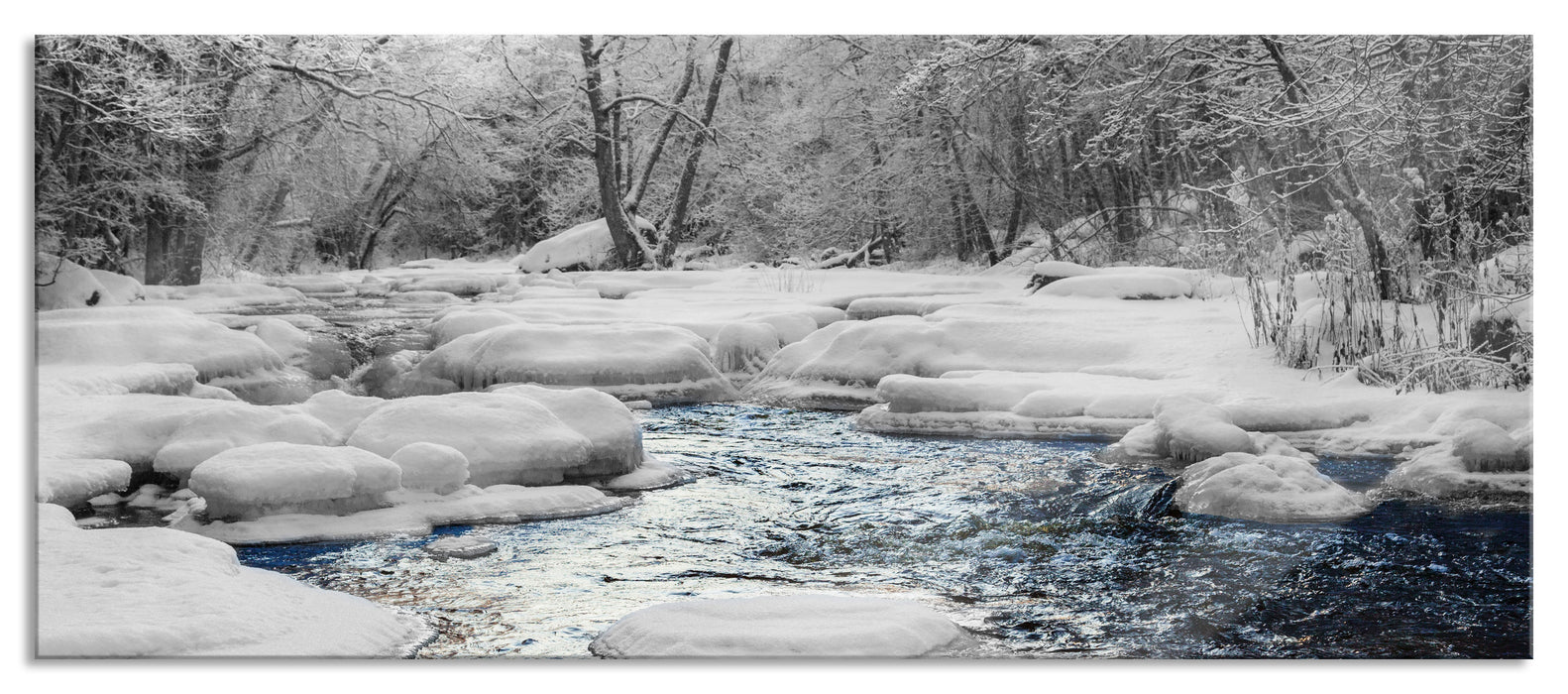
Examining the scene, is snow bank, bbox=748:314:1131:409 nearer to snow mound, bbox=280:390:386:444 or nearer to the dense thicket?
the dense thicket

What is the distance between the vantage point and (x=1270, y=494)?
152 inches

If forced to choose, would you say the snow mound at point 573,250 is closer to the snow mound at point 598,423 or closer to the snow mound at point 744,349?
the snow mound at point 598,423

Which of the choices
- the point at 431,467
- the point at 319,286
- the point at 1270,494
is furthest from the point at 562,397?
the point at 1270,494

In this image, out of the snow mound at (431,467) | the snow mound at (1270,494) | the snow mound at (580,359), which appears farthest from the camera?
the snow mound at (580,359)

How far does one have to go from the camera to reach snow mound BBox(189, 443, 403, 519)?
365 centimetres

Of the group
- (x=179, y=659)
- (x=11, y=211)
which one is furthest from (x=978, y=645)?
(x=11, y=211)

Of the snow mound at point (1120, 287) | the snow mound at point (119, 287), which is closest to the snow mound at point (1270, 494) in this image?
the snow mound at point (1120, 287)

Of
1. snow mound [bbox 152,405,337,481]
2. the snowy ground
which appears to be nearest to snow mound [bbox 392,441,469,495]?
the snowy ground

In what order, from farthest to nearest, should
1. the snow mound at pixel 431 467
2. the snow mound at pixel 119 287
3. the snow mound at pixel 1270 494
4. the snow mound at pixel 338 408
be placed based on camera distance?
1. the snow mound at pixel 338 408
2. the snow mound at pixel 431 467
3. the snow mound at pixel 1270 494
4. the snow mound at pixel 119 287

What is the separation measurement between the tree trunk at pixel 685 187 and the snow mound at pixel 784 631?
1.90 meters

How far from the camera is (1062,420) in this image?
4602 mm

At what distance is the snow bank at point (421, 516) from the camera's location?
11.8 feet

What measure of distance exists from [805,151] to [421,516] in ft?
6.15

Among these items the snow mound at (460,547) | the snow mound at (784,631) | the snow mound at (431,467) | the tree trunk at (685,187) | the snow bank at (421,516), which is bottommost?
the snow mound at (784,631)
